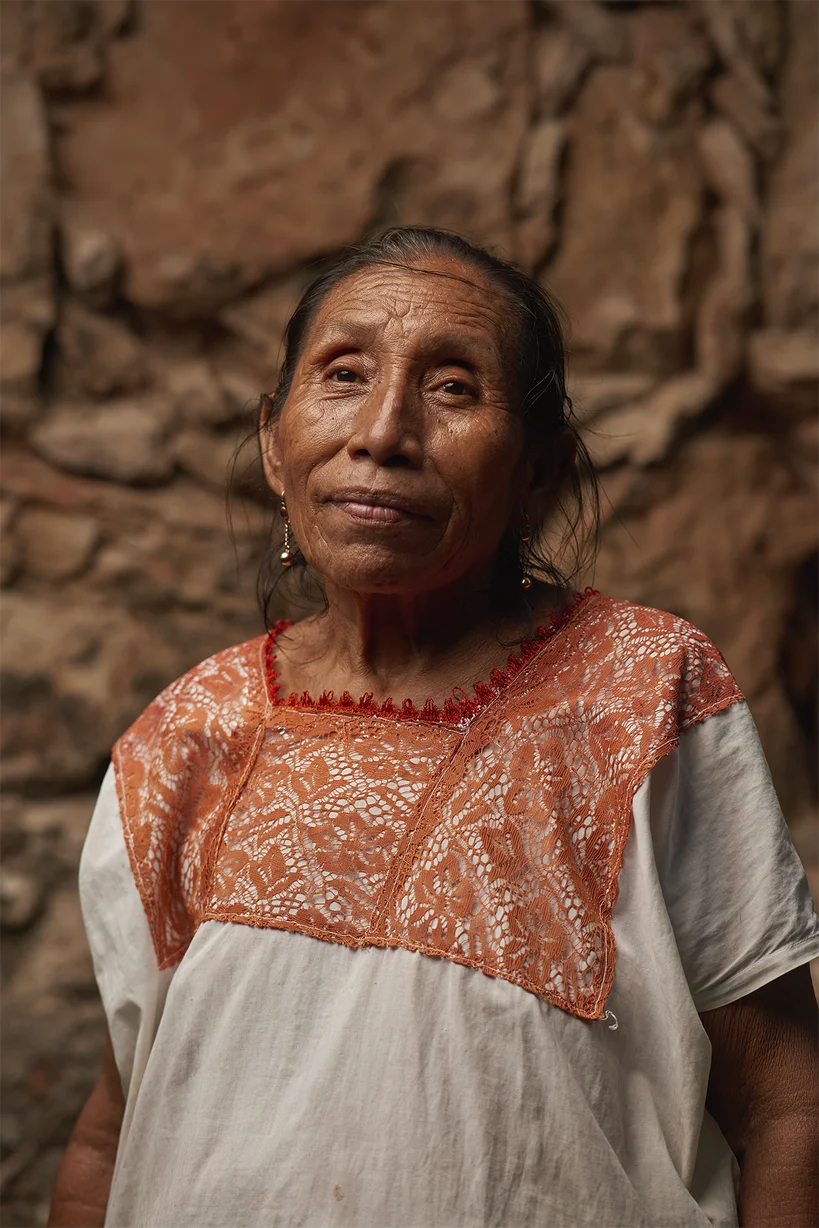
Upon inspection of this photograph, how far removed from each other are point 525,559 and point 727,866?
48 centimetres

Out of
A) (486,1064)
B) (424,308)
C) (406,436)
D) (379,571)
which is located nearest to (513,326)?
(424,308)

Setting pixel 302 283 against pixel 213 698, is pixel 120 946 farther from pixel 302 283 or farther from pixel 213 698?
pixel 302 283

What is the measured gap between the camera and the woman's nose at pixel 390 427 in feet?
4.50

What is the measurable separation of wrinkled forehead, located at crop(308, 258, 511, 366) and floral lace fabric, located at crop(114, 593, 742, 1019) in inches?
13.9

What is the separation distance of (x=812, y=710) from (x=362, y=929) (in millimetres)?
1791

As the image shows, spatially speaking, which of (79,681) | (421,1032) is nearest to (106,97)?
(79,681)

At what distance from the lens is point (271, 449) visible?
1.65 m

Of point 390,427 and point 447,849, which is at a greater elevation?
point 390,427

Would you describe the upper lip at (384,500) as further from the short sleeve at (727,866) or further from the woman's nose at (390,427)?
the short sleeve at (727,866)

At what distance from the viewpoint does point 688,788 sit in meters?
Result: 1.35

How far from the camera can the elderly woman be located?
1.25 meters

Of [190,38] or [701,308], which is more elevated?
[190,38]

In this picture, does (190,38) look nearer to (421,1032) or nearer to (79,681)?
(79,681)

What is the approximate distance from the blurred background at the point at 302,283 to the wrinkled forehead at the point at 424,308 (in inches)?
36.1
